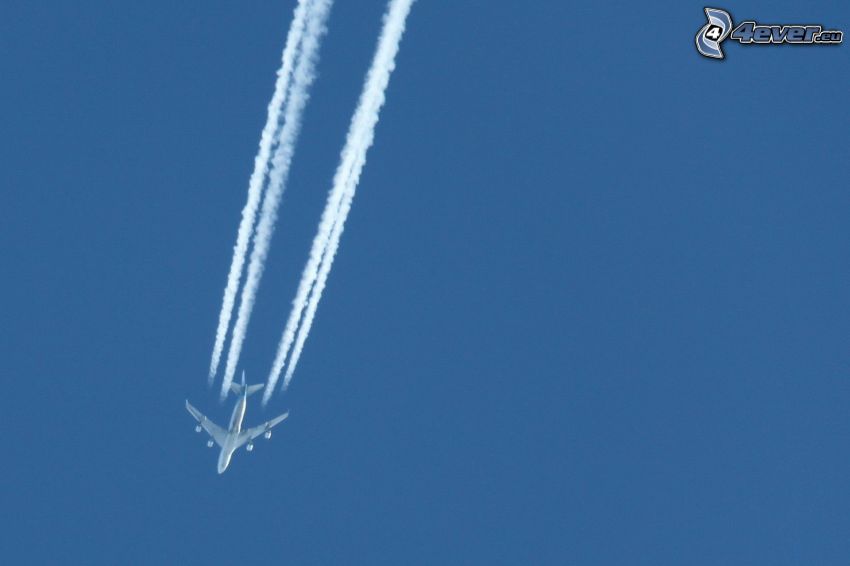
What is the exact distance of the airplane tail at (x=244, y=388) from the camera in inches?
2213

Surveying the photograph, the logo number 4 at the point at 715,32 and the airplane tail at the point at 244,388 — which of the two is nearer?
the airplane tail at the point at 244,388

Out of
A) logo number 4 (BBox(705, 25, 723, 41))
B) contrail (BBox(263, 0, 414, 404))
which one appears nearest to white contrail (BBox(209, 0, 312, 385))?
contrail (BBox(263, 0, 414, 404))

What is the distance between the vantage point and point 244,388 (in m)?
56.7

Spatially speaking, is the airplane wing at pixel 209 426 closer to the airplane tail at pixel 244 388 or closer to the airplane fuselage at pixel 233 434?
the airplane fuselage at pixel 233 434

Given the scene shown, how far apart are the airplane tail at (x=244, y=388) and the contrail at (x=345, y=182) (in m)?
3.77

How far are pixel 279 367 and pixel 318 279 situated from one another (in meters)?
5.18

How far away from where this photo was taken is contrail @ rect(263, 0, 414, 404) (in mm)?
43344

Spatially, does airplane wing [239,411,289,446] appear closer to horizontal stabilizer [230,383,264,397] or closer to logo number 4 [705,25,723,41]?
horizontal stabilizer [230,383,264,397]

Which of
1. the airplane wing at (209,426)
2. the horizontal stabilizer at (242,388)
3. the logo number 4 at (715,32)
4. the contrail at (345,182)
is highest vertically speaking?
the logo number 4 at (715,32)

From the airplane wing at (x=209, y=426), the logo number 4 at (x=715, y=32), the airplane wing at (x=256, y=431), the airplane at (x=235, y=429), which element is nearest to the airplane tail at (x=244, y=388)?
the airplane at (x=235, y=429)

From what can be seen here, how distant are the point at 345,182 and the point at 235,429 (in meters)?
18.7

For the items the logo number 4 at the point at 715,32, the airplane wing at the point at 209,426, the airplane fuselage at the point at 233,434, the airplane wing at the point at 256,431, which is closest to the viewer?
the airplane fuselage at the point at 233,434

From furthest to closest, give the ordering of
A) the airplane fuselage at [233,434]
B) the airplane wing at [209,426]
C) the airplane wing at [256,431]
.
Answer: the airplane wing at [209,426]
the airplane wing at [256,431]
the airplane fuselage at [233,434]

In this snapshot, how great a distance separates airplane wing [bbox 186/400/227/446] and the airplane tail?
5.05 m
